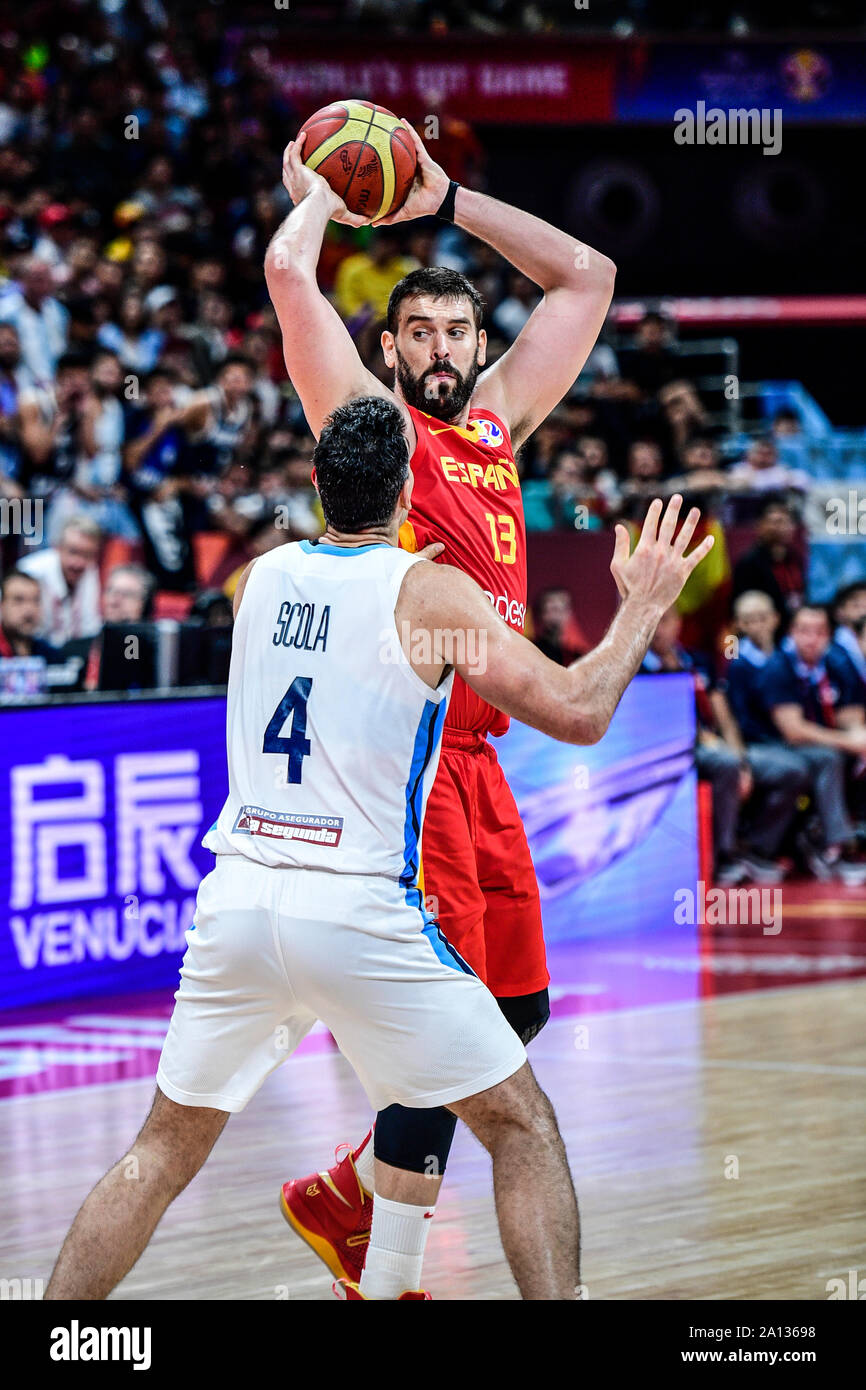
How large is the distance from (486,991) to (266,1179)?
2.24 m

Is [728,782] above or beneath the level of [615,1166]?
above

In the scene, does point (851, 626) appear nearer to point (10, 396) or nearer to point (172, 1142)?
point (10, 396)

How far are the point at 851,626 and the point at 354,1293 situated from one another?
31.1 ft

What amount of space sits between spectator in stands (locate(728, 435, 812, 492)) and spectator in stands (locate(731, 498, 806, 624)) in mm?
1003

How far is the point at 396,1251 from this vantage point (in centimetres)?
390

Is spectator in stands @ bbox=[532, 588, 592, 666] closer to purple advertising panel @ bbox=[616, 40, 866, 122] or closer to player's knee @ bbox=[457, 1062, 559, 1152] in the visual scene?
player's knee @ bbox=[457, 1062, 559, 1152]

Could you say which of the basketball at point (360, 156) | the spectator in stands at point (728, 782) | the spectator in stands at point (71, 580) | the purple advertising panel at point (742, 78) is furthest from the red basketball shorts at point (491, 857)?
the purple advertising panel at point (742, 78)

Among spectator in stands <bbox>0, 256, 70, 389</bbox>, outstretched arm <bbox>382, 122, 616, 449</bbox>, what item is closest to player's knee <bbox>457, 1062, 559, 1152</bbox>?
outstretched arm <bbox>382, 122, 616, 449</bbox>

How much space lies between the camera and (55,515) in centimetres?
1112

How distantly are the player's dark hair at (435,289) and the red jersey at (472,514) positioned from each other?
271 mm

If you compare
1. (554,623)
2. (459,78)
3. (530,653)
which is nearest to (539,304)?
(530,653)

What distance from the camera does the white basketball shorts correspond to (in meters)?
3.47

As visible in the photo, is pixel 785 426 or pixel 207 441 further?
pixel 785 426
